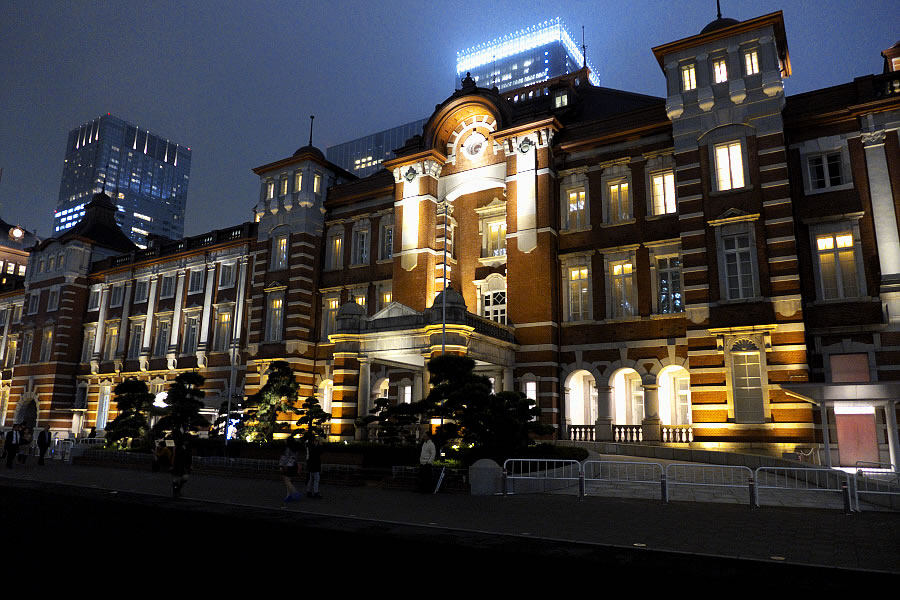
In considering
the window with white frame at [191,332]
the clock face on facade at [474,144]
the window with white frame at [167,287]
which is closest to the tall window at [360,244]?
the clock face on facade at [474,144]

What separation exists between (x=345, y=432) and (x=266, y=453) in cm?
590

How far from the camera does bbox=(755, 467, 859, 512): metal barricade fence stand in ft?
43.1

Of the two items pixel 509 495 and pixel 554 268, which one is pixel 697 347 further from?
pixel 509 495

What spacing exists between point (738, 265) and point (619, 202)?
252 inches

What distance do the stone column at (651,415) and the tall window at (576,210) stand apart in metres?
8.14

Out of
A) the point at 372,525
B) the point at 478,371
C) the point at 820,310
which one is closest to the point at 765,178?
the point at 820,310

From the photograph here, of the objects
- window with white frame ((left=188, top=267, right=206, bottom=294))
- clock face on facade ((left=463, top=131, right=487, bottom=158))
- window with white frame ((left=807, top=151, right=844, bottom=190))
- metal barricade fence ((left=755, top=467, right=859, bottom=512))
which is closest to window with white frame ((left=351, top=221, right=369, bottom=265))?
clock face on facade ((left=463, top=131, right=487, bottom=158))

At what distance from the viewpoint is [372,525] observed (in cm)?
1161

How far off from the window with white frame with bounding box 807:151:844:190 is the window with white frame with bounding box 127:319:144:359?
4369 centimetres

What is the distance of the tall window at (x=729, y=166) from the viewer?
25.3 meters

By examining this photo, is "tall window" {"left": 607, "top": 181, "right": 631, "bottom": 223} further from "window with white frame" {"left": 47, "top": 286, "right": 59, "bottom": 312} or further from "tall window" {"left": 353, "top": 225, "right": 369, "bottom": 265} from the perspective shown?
"window with white frame" {"left": 47, "top": 286, "right": 59, "bottom": 312}

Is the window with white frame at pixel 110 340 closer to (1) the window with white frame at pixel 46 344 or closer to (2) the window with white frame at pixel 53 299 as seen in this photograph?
(1) the window with white frame at pixel 46 344

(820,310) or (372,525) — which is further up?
(820,310)

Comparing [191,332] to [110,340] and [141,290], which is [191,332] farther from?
[110,340]
